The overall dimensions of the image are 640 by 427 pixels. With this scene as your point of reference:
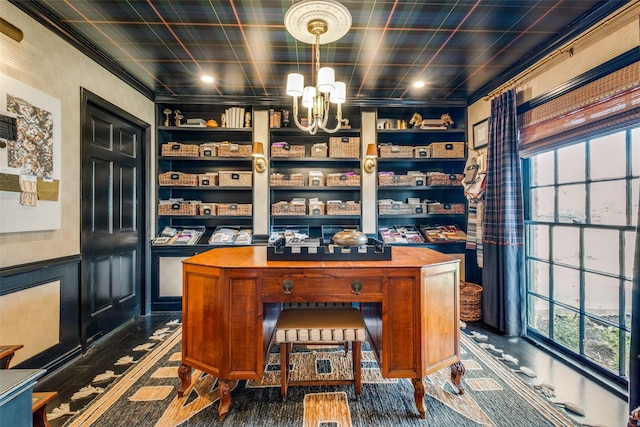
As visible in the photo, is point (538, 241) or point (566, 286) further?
point (538, 241)

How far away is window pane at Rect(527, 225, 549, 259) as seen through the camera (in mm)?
2633

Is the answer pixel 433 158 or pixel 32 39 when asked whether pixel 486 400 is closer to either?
pixel 433 158

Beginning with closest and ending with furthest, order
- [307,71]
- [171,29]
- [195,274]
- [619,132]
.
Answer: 1. [195,274]
2. [619,132]
3. [171,29]
4. [307,71]

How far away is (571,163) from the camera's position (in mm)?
2383

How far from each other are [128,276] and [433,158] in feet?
12.1

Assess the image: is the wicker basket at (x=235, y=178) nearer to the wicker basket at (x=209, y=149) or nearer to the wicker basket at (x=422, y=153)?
the wicker basket at (x=209, y=149)

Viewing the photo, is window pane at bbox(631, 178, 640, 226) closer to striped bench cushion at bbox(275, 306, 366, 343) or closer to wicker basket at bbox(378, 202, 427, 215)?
striped bench cushion at bbox(275, 306, 366, 343)

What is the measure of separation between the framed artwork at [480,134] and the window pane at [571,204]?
40.7 inches

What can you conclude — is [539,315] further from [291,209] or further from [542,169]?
[291,209]

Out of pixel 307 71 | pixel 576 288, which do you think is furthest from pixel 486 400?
pixel 307 71

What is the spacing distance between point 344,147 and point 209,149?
5.27 feet

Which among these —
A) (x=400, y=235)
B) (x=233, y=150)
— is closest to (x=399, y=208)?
(x=400, y=235)

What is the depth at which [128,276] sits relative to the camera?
3.21 meters

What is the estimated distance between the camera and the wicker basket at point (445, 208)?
371 centimetres
